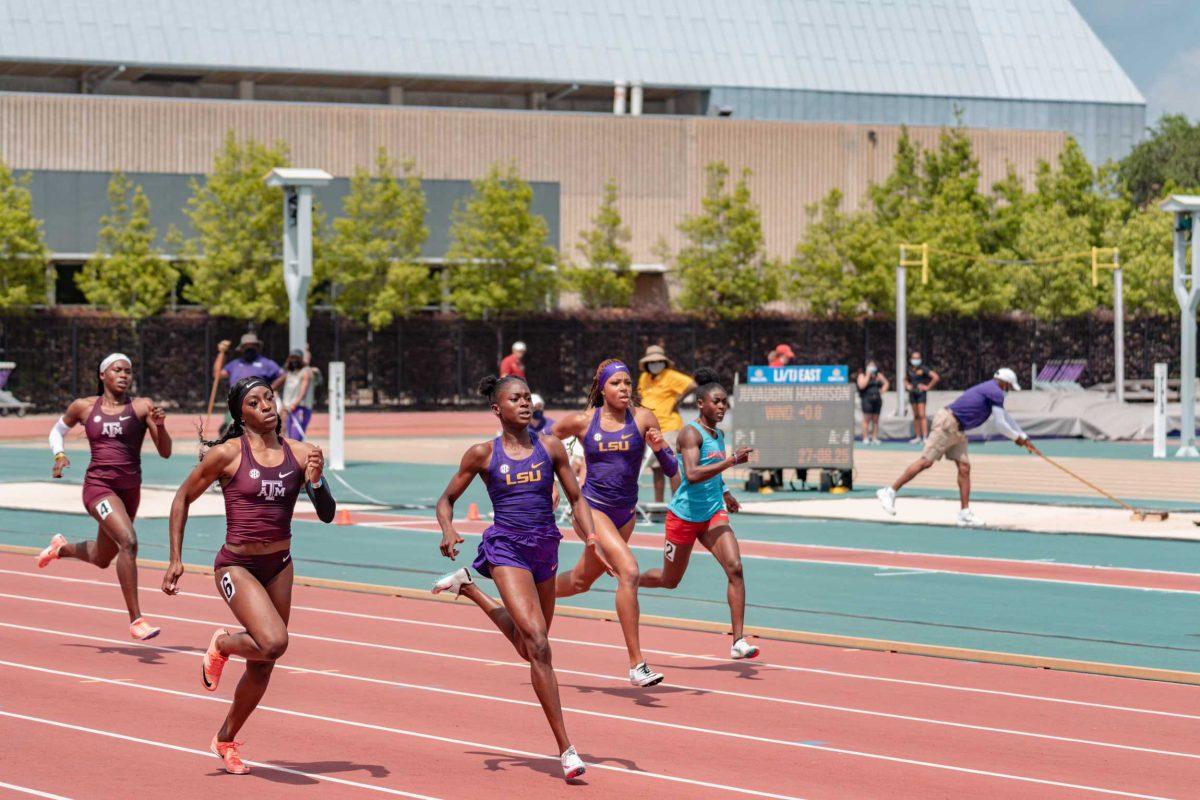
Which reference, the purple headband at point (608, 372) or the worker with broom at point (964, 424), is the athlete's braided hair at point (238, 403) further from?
the worker with broom at point (964, 424)

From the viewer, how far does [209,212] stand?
55594 millimetres

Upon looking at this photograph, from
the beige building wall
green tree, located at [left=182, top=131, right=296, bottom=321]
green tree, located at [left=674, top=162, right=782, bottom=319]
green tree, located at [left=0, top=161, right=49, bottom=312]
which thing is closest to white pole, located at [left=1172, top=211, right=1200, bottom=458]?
green tree, located at [left=674, top=162, right=782, bottom=319]

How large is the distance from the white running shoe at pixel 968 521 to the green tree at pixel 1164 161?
300 feet

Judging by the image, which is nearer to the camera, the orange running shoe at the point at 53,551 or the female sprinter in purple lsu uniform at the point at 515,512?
the female sprinter in purple lsu uniform at the point at 515,512

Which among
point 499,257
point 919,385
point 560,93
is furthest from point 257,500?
point 560,93

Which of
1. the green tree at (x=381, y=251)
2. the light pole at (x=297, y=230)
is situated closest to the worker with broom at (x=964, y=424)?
the light pole at (x=297, y=230)

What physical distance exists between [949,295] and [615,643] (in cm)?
4916

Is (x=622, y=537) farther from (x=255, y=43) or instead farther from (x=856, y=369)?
(x=255, y=43)

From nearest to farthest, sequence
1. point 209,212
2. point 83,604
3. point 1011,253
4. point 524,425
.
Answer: point 524,425, point 83,604, point 209,212, point 1011,253

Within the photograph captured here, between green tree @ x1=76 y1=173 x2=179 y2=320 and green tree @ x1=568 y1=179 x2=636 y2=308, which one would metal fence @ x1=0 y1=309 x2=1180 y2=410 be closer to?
green tree @ x1=76 y1=173 x2=179 y2=320

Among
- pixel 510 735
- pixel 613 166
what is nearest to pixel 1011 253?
pixel 613 166

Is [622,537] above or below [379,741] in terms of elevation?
above

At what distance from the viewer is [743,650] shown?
1247cm

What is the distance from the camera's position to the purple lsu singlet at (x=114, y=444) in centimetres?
1371
